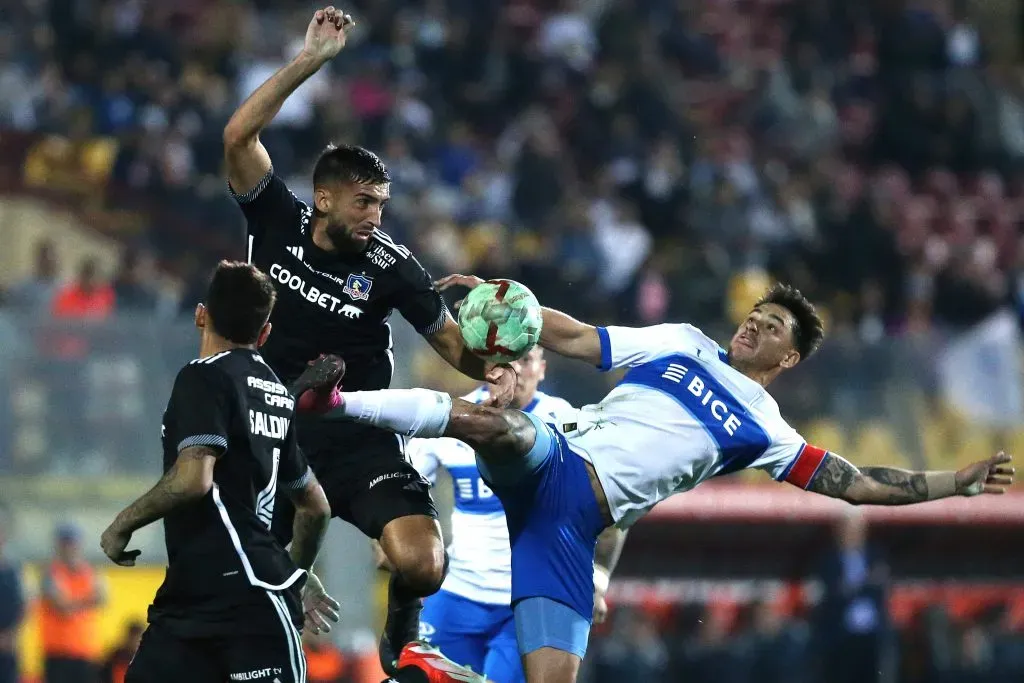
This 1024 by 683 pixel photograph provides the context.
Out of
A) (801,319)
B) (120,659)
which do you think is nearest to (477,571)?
(801,319)

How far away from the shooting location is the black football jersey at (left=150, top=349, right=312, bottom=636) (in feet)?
18.6

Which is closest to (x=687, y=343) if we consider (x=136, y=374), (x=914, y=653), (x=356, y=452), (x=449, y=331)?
(x=449, y=331)

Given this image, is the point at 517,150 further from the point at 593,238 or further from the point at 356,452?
the point at 356,452

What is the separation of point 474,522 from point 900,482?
7.32ft

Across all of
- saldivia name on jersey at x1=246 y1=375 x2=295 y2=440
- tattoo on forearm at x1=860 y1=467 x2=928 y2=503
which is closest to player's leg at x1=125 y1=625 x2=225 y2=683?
saldivia name on jersey at x1=246 y1=375 x2=295 y2=440

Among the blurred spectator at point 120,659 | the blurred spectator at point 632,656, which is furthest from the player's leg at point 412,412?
the blurred spectator at point 632,656

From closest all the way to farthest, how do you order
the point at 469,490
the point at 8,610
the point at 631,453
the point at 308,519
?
1. the point at 308,519
2. the point at 631,453
3. the point at 469,490
4. the point at 8,610

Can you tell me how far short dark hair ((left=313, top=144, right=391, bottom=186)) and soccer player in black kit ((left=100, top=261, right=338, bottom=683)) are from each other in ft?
3.54

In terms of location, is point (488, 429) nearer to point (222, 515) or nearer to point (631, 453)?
point (631, 453)

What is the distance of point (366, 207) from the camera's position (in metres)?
6.88

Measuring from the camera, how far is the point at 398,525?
266 inches

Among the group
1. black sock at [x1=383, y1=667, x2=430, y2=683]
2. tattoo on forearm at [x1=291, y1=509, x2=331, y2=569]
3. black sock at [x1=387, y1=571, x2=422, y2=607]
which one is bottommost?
black sock at [x1=383, y1=667, x2=430, y2=683]

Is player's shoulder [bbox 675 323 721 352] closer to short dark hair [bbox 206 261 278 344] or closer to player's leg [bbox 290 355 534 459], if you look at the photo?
player's leg [bbox 290 355 534 459]

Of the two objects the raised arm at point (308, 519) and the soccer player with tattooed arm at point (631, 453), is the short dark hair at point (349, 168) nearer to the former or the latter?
the soccer player with tattooed arm at point (631, 453)
